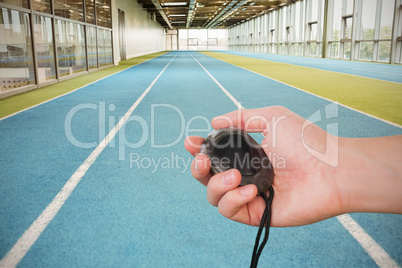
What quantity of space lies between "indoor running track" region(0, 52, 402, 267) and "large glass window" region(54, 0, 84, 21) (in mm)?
9244

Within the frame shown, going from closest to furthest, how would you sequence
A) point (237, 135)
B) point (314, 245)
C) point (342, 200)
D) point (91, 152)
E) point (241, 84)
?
point (342, 200) → point (237, 135) → point (314, 245) → point (91, 152) → point (241, 84)

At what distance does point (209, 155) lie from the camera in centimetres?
153

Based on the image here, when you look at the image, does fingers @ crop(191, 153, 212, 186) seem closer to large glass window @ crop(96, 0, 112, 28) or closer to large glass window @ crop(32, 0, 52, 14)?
large glass window @ crop(32, 0, 52, 14)

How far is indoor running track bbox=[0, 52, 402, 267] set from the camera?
2021mm

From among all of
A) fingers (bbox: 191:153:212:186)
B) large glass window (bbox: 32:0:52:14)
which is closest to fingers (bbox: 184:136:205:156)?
fingers (bbox: 191:153:212:186)

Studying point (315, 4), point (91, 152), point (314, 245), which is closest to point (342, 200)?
point (314, 245)

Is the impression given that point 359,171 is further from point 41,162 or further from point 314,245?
point 41,162

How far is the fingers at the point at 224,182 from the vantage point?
53.0 inches

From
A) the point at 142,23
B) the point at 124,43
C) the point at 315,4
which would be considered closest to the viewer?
the point at 124,43

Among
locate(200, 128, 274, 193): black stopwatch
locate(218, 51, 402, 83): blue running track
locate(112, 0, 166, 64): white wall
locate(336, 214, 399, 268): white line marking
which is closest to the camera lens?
locate(200, 128, 274, 193): black stopwatch

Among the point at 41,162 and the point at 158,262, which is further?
the point at 41,162

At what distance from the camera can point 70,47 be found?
47.0ft

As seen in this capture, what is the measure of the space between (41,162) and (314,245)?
3.09m

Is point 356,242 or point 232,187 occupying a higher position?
point 232,187
